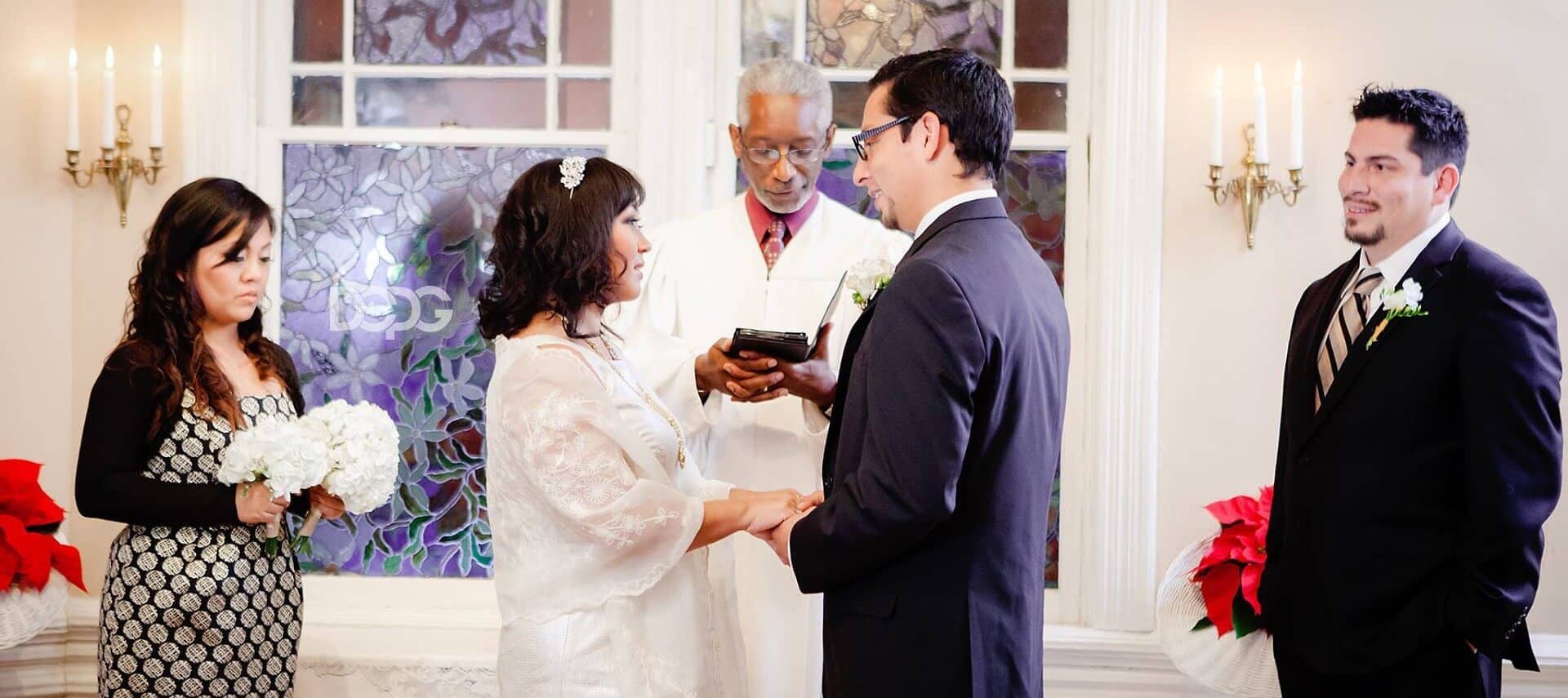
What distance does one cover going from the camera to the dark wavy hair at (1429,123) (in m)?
2.76

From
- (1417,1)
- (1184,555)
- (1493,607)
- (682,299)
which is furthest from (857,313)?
(1417,1)

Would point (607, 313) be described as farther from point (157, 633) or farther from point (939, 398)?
point (939, 398)

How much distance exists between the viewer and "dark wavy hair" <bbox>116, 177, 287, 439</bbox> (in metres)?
2.87

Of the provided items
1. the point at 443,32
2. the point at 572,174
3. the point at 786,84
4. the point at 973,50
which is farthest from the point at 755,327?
the point at 443,32

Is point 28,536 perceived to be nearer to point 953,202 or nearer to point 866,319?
point 866,319

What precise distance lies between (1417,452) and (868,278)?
112 centimetres

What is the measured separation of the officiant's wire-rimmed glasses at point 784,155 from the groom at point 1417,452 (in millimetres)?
1265

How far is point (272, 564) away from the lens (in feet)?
9.62

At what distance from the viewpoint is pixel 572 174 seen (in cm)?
257

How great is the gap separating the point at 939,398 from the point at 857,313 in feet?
4.93


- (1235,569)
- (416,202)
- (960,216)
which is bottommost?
(1235,569)

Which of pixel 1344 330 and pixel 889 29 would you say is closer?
pixel 1344 330

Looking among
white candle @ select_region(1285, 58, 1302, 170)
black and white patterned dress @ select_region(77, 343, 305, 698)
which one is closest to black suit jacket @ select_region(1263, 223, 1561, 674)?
white candle @ select_region(1285, 58, 1302, 170)

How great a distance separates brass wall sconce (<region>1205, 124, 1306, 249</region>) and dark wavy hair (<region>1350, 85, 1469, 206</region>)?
1.13 m
